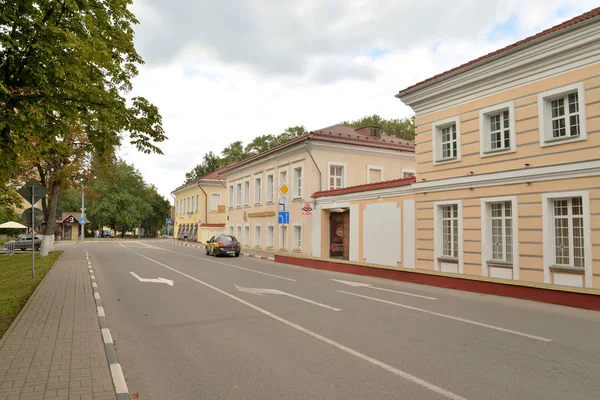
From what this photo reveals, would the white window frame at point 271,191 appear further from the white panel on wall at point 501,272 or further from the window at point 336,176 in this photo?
the white panel on wall at point 501,272

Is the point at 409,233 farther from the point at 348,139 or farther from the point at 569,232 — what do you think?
the point at 348,139

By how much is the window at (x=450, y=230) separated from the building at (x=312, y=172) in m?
7.52

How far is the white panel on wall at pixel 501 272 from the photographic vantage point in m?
14.3

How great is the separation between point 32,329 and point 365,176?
24.2 metres

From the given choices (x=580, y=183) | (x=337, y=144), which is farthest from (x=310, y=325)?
(x=337, y=144)

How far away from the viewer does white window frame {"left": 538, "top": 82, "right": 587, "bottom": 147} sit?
40.6 feet

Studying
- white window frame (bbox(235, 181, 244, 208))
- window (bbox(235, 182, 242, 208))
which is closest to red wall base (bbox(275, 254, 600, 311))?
white window frame (bbox(235, 181, 244, 208))

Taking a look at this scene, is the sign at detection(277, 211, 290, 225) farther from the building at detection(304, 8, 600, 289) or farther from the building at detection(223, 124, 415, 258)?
the building at detection(304, 8, 600, 289)

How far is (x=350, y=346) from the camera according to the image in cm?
657

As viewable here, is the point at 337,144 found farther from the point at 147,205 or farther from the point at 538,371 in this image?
the point at 147,205

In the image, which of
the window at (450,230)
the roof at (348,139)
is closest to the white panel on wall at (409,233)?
the window at (450,230)

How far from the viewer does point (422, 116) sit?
1825cm

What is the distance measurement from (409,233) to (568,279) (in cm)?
691

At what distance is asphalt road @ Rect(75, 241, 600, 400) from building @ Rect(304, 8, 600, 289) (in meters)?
3.04
